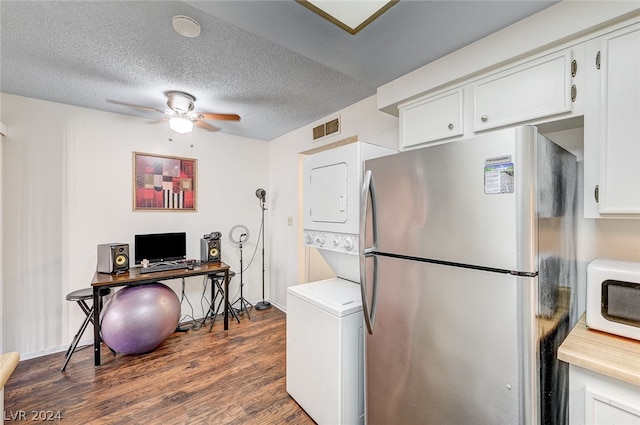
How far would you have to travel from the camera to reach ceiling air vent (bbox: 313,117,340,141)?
3.09 metres

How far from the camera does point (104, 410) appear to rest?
6.56ft

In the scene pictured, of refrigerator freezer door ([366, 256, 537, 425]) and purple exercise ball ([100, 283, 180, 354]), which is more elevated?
refrigerator freezer door ([366, 256, 537, 425])

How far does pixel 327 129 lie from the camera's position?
321 centimetres

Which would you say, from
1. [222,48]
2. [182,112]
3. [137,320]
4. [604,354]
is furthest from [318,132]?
[604,354]

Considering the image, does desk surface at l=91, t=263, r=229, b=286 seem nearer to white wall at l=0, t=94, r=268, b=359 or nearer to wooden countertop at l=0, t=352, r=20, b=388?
white wall at l=0, t=94, r=268, b=359

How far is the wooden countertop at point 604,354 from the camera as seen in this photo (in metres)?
0.93

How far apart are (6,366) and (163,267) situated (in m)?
2.35

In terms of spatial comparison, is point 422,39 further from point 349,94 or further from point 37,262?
point 37,262

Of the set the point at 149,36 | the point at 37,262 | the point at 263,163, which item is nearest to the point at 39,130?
the point at 37,262

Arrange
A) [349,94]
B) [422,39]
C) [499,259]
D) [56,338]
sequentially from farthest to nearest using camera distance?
[56,338]
[349,94]
[422,39]
[499,259]

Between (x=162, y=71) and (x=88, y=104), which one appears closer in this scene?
(x=162, y=71)

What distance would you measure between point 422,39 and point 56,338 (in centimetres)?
421

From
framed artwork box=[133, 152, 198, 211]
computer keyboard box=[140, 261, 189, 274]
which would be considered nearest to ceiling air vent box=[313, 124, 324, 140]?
framed artwork box=[133, 152, 198, 211]

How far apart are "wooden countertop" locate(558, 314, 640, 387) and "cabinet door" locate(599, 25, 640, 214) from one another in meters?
0.54
